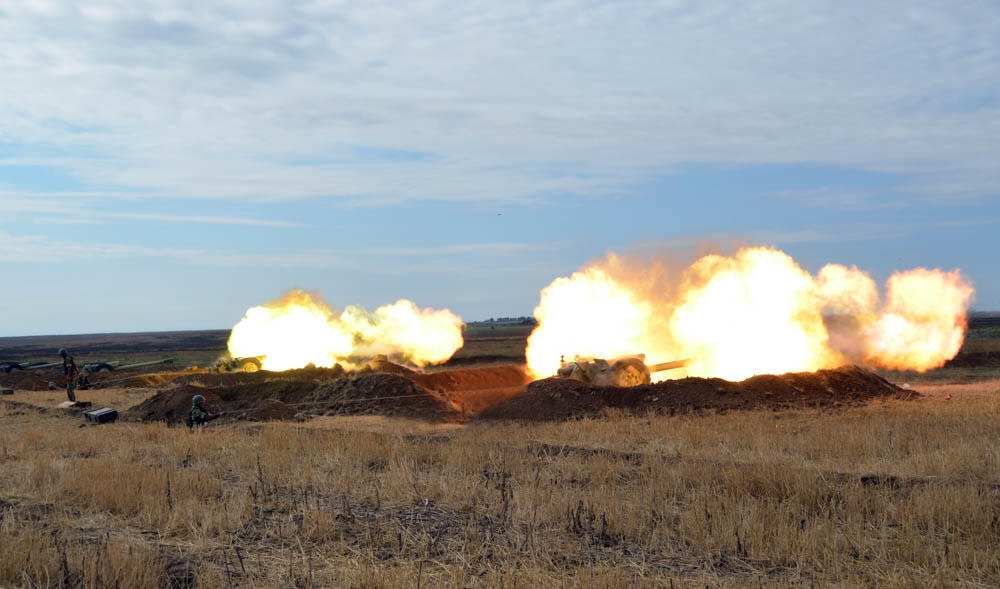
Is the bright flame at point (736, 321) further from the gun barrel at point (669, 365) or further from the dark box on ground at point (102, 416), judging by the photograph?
the dark box on ground at point (102, 416)

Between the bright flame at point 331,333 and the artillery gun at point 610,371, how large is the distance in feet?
56.6

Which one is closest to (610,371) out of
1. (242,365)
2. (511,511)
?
(511,511)

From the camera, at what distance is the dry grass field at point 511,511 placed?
26.1 ft

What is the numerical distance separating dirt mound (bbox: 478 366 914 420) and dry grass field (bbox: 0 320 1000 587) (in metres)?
6.53

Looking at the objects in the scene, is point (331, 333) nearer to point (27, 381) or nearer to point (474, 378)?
point (474, 378)

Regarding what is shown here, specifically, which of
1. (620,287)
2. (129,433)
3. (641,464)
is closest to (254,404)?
(129,433)

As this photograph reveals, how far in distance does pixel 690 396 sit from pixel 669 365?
6384 millimetres

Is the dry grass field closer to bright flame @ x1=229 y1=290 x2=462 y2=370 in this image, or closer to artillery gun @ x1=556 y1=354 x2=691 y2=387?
artillery gun @ x1=556 y1=354 x2=691 y2=387

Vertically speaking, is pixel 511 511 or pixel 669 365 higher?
pixel 669 365

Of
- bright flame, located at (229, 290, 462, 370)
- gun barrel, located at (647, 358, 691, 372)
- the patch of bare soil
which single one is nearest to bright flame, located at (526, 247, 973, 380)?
gun barrel, located at (647, 358, 691, 372)

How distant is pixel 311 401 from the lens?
1195 inches

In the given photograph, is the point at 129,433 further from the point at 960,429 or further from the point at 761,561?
the point at 960,429

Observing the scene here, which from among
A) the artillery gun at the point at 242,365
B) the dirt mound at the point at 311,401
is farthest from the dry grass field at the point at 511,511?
the artillery gun at the point at 242,365

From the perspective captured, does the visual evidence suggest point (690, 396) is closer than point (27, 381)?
Yes
